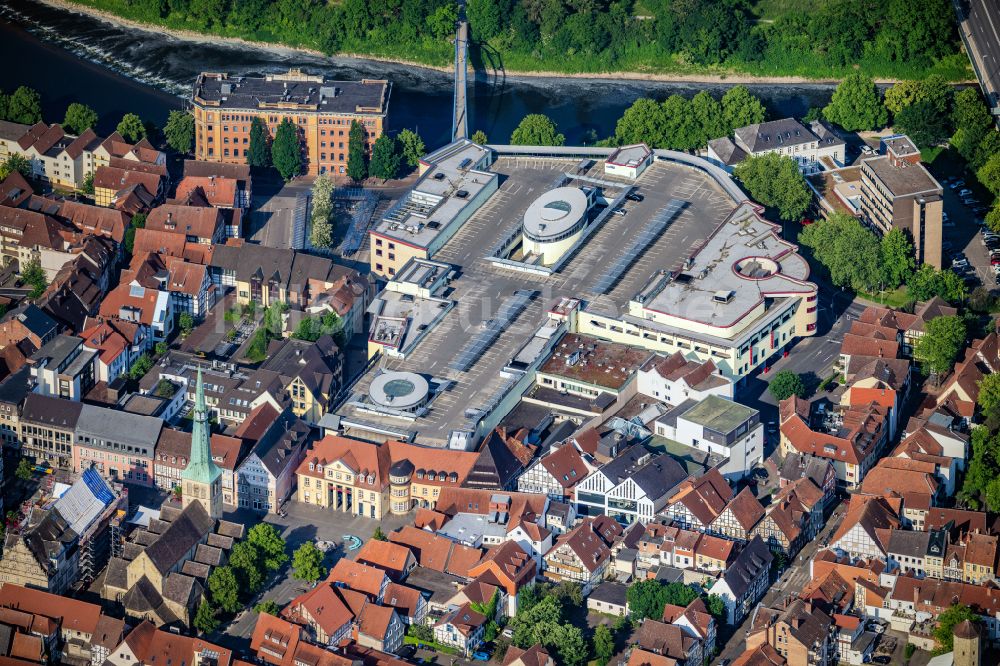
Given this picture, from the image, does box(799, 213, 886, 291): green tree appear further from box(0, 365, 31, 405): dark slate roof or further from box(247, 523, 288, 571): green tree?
box(0, 365, 31, 405): dark slate roof

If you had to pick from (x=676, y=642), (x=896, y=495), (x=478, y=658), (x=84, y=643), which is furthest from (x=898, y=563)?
(x=84, y=643)

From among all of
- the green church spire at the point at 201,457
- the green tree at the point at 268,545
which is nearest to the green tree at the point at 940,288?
the green tree at the point at 268,545

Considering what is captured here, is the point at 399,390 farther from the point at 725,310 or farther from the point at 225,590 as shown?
the point at 725,310

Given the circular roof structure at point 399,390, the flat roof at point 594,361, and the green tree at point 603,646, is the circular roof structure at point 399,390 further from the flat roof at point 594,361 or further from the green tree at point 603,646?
the green tree at point 603,646

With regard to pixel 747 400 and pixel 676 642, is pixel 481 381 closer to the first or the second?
pixel 747 400

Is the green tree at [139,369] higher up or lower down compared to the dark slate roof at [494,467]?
lower down

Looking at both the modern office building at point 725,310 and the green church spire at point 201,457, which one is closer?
the green church spire at point 201,457

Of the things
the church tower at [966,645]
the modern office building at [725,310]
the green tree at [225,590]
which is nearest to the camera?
the church tower at [966,645]
